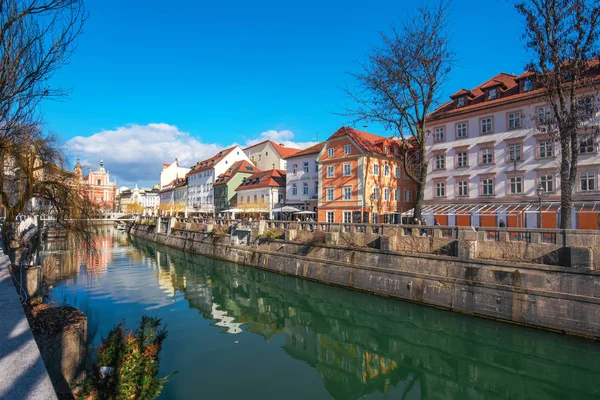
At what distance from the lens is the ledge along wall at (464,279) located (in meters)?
11.8

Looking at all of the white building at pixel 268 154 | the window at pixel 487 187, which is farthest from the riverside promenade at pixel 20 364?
the white building at pixel 268 154

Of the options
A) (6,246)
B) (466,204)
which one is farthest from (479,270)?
(6,246)

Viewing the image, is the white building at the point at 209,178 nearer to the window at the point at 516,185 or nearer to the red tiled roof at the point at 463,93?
the red tiled roof at the point at 463,93

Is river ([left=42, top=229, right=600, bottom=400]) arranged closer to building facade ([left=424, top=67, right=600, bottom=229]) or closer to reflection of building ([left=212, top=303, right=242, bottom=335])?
reflection of building ([left=212, top=303, right=242, bottom=335])

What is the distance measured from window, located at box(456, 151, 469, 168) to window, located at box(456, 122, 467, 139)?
4.93 feet

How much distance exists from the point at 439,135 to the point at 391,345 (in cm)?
2605

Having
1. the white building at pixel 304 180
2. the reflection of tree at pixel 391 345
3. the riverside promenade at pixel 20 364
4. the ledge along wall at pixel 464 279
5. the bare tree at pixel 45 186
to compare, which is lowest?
the reflection of tree at pixel 391 345

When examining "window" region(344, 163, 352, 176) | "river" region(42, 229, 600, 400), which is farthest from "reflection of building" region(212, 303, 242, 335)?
"window" region(344, 163, 352, 176)

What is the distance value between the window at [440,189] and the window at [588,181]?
33.1 feet

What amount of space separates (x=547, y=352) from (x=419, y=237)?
6901mm

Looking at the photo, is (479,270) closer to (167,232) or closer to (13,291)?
(13,291)

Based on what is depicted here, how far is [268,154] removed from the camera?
65.9 metres

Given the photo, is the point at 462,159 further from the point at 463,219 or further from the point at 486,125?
the point at 463,219

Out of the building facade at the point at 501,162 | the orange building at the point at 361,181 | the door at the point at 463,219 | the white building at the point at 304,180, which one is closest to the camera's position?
the building facade at the point at 501,162
